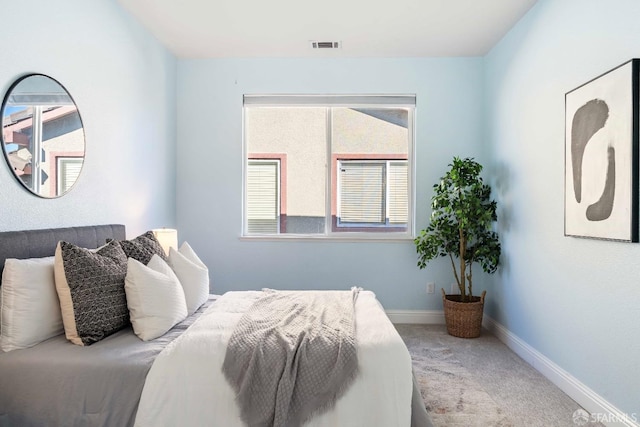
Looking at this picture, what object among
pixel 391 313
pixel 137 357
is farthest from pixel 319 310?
pixel 391 313

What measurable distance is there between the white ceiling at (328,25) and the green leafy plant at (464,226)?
→ 113 cm

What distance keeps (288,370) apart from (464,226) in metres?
2.34

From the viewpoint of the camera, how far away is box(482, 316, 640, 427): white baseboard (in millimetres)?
2070

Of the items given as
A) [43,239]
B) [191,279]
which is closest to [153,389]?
[191,279]

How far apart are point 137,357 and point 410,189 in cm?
309

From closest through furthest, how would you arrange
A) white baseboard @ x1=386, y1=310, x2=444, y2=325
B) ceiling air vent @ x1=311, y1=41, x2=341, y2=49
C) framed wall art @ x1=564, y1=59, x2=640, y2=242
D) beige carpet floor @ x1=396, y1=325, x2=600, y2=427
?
1. framed wall art @ x1=564, y1=59, x2=640, y2=242
2. beige carpet floor @ x1=396, y1=325, x2=600, y2=427
3. ceiling air vent @ x1=311, y1=41, x2=341, y2=49
4. white baseboard @ x1=386, y1=310, x2=444, y2=325

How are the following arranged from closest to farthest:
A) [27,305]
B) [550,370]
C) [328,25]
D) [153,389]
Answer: [153,389], [27,305], [550,370], [328,25]

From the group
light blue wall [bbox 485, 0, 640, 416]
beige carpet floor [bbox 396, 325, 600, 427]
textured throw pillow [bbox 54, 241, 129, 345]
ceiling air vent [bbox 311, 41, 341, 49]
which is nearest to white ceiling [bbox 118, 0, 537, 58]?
ceiling air vent [bbox 311, 41, 341, 49]

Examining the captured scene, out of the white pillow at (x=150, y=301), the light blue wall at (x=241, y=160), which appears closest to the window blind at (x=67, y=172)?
the white pillow at (x=150, y=301)

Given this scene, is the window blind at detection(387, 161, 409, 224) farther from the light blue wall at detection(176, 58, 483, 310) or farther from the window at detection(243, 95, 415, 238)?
the light blue wall at detection(176, 58, 483, 310)

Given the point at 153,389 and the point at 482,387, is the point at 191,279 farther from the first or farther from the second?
the point at 482,387

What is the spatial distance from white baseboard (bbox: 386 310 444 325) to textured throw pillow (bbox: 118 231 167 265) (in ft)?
8.01

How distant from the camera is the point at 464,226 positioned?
3.44m

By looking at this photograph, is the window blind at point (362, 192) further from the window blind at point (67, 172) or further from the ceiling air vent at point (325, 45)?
the window blind at point (67, 172)
